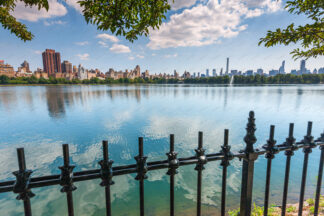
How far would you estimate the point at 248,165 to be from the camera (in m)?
2.27

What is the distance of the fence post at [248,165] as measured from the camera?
216 cm

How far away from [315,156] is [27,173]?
1633 cm

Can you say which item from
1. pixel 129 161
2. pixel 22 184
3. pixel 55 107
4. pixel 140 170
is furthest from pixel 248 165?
pixel 55 107

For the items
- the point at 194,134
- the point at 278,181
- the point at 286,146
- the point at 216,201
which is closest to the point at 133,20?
the point at 286,146

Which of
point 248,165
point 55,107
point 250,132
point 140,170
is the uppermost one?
point 250,132

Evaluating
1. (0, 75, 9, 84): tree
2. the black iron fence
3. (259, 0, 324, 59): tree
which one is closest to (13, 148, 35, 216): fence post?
the black iron fence

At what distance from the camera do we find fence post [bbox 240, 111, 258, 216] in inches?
85.0

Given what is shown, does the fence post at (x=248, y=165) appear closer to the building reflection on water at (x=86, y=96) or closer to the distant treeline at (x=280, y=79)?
the building reflection on water at (x=86, y=96)

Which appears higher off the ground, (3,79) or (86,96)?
(3,79)

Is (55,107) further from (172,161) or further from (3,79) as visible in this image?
(3,79)

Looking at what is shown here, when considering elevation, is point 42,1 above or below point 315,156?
above

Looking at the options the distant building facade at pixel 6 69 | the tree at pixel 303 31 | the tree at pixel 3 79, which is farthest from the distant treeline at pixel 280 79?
the distant building facade at pixel 6 69

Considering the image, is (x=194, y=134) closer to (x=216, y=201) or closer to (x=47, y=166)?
(x=216, y=201)

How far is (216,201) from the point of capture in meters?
6.98
